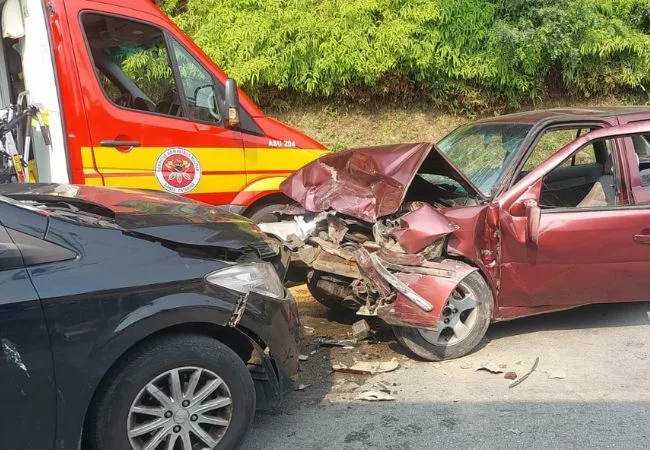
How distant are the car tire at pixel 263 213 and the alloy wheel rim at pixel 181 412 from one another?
2.81m

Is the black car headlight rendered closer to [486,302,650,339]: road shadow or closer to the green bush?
[486,302,650,339]: road shadow

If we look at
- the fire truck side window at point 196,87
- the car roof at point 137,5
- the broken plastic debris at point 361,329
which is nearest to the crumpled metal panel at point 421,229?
the broken plastic debris at point 361,329

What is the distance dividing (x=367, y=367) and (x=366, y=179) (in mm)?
1393

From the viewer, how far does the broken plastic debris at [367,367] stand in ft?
13.6

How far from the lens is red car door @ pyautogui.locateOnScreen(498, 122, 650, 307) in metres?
4.28

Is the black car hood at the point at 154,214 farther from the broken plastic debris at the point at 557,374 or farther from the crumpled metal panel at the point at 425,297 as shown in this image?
the broken plastic debris at the point at 557,374

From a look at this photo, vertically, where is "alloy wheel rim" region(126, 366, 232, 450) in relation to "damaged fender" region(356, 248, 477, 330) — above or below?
below

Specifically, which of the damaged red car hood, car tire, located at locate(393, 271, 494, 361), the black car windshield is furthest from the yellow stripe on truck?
car tire, located at locate(393, 271, 494, 361)

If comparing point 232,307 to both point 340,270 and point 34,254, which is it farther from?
point 340,270

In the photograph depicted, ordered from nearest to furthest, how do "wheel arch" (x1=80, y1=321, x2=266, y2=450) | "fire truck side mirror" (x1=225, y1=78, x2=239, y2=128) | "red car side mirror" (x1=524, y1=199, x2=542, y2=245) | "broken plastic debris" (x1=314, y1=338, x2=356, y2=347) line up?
"wheel arch" (x1=80, y1=321, x2=266, y2=450)
"red car side mirror" (x1=524, y1=199, x2=542, y2=245)
"broken plastic debris" (x1=314, y1=338, x2=356, y2=347)
"fire truck side mirror" (x1=225, y1=78, x2=239, y2=128)

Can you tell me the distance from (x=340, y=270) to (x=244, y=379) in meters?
1.44

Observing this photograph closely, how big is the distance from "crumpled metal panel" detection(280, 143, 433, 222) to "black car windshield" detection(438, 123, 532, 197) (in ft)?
1.99

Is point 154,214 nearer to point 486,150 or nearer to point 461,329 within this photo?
point 461,329

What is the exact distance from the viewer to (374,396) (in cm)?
383
